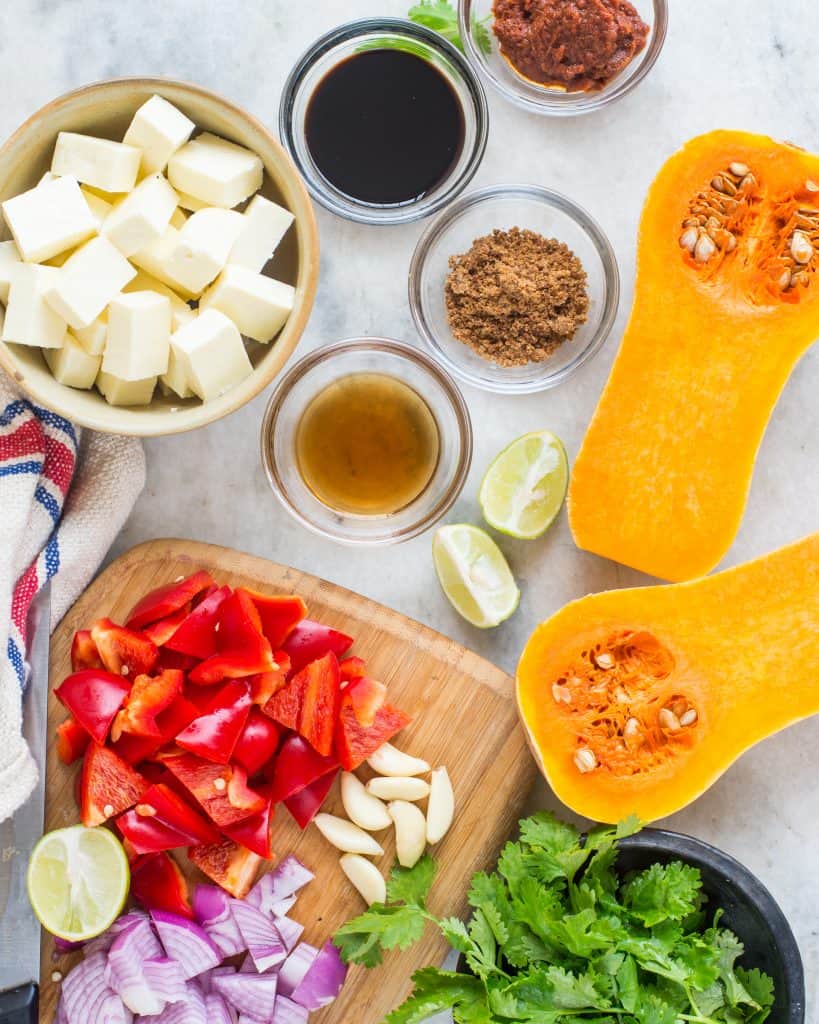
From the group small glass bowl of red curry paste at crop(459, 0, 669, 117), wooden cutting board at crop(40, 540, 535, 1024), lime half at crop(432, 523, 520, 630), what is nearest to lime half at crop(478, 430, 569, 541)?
lime half at crop(432, 523, 520, 630)

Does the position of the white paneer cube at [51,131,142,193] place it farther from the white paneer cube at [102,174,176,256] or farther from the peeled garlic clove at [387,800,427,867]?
the peeled garlic clove at [387,800,427,867]

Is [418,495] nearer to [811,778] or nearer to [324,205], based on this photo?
[324,205]

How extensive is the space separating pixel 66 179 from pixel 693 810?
1.27 metres

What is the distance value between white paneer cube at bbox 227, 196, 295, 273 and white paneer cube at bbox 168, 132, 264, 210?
1.1 inches

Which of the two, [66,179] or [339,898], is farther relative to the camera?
[339,898]

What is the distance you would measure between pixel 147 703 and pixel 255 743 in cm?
16

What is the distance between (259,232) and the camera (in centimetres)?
143

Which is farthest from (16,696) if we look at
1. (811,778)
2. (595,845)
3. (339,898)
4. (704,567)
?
(811,778)

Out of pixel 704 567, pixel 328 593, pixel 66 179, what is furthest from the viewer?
pixel 328 593

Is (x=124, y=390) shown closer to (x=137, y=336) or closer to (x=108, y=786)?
(x=137, y=336)

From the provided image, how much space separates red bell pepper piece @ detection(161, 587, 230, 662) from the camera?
151 cm

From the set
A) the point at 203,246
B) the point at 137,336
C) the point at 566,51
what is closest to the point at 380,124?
the point at 566,51

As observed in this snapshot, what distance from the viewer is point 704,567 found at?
149 cm

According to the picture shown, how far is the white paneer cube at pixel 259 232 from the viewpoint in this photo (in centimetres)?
142
